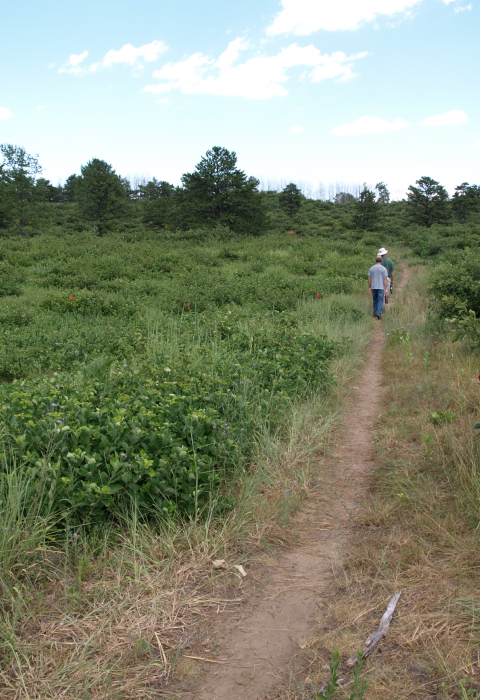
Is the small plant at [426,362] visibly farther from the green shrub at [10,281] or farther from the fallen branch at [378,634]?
the green shrub at [10,281]

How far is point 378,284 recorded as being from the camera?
35.2ft

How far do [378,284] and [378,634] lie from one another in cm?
925

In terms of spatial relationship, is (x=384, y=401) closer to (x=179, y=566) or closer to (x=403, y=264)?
(x=179, y=566)

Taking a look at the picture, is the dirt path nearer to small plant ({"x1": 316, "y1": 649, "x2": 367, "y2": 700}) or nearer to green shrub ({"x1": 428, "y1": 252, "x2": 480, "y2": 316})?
small plant ({"x1": 316, "y1": 649, "x2": 367, "y2": 700})

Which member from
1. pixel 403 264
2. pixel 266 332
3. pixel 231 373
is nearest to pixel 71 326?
pixel 266 332

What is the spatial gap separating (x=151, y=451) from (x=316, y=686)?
1702 mm

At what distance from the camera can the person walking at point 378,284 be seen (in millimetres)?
10602

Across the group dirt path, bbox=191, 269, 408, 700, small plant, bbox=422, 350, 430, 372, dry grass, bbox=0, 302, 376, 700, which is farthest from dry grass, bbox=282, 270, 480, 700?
small plant, bbox=422, 350, 430, 372

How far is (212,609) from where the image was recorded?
2.53m

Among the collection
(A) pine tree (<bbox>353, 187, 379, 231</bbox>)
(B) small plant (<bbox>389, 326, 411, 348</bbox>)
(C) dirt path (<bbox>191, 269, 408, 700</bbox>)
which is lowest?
(C) dirt path (<bbox>191, 269, 408, 700</bbox>)

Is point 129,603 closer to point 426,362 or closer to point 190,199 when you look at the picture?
point 426,362

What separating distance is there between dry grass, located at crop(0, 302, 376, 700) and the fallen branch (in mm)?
667

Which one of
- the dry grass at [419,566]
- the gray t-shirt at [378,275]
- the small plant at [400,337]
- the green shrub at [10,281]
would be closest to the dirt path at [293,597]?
the dry grass at [419,566]

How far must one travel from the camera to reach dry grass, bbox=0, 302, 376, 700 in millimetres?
2068
